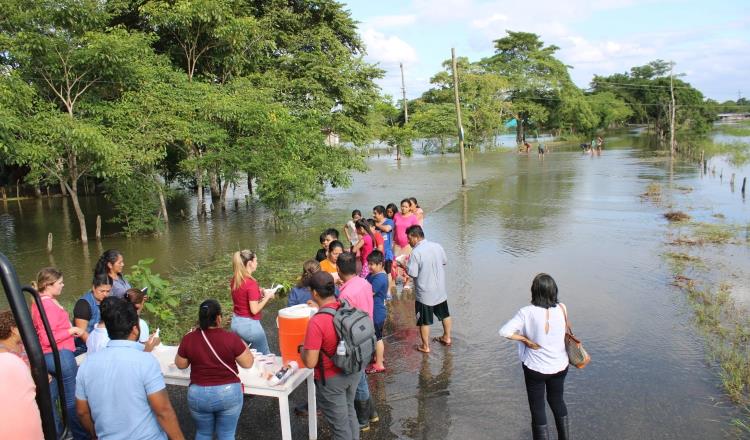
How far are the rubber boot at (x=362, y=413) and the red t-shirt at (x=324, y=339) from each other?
45.0 inches

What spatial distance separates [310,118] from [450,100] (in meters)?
33.8

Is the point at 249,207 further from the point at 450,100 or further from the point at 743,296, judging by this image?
the point at 450,100

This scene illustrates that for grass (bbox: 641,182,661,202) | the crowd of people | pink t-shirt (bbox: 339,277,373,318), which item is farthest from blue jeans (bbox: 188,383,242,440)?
grass (bbox: 641,182,661,202)

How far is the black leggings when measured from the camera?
439 cm

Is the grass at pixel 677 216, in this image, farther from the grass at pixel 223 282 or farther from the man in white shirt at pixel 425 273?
the man in white shirt at pixel 425 273

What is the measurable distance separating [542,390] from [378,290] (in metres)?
2.26

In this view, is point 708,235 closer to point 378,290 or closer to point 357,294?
point 378,290

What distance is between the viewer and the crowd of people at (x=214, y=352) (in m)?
3.26

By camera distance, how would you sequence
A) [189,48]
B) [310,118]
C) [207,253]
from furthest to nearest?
[189,48], [310,118], [207,253]

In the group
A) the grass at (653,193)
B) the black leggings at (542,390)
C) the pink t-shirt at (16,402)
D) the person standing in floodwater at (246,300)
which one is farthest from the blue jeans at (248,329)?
the grass at (653,193)

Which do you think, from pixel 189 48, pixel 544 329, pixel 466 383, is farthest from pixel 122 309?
pixel 189 48

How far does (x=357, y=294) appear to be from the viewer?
16.1ft

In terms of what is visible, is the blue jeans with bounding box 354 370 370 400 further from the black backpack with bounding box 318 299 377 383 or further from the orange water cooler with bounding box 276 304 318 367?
the black backpack with bounding box 318 299 377 383

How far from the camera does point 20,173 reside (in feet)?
98.7
